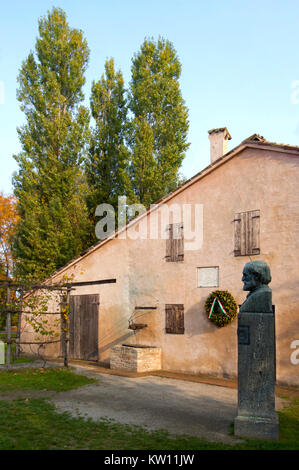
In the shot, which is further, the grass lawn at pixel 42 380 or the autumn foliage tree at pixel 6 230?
the autumn foliage tree at pixel 6 230

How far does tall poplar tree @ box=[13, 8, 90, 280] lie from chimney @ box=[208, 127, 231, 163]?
8.65 metres

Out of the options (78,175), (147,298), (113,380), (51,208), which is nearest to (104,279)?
(147,298)

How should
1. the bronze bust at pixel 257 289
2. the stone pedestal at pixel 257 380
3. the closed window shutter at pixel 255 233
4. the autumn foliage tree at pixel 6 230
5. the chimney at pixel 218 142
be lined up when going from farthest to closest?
the autumn foliage tree at pixel 6 230
the chimney at pixel 218 142
the closed window shutter at pixel 255 233
the bronze bust at pixel 257 289
the stone pedestal at pixel 257 380

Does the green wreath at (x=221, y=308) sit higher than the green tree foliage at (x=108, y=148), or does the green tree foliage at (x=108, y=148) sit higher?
the green tree foliage at (x=108, y=148)

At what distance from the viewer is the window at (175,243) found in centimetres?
1208

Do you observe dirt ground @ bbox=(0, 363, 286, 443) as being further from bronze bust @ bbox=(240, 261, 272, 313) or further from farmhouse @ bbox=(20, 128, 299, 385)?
bronze bust @ bbox=(240, 261, 272, 313)

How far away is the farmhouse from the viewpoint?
9.94 meters

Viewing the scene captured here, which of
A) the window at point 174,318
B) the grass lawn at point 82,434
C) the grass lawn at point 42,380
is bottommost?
the grass lawn at point 42,380

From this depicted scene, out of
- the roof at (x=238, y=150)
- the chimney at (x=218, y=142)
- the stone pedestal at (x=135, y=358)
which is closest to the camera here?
the roof at (x=238, y=150)

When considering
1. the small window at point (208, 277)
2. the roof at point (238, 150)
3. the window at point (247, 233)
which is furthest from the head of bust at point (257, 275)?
the small window at point (208, 277)

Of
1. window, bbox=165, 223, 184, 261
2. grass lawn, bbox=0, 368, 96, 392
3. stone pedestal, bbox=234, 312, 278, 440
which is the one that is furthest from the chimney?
stone pedestal, bbox=234, 312, 278, 440

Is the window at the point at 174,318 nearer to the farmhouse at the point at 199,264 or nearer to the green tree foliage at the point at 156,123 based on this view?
the farmhouse at the point at 199,264

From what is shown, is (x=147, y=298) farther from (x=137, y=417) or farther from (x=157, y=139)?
(x=157, y=139)

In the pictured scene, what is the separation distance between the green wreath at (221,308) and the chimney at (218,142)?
485 centimetres
